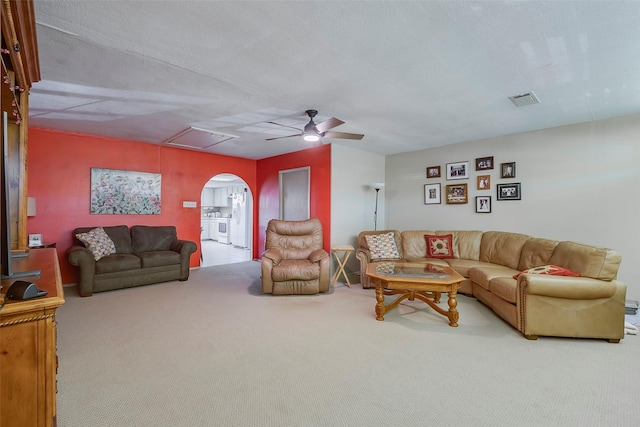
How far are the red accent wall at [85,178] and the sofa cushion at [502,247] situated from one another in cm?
517

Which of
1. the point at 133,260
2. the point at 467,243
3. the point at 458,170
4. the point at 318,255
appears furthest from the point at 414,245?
the point at 133,260

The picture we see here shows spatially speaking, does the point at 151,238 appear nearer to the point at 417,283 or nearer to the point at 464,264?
the point at 417,283

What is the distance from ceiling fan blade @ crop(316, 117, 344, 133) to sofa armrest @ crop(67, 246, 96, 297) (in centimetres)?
352

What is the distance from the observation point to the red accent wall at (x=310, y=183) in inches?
206

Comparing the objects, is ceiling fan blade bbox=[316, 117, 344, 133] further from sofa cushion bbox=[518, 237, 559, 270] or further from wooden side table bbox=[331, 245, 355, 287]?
sofa cushion bbox=[518, 237, 559, 270]

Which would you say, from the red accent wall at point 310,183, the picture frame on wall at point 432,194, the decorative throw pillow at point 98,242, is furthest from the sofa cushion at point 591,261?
the decorative throw pillow at point 98,242

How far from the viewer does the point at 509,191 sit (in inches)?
182

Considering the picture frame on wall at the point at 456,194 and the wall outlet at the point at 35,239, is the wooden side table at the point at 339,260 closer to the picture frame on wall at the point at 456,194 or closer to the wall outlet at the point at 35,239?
the picture frame on wall at the point at 456,194

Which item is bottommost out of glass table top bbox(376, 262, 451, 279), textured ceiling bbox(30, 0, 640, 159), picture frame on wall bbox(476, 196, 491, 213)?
glass table top bbox(376, 262, 451, 279)

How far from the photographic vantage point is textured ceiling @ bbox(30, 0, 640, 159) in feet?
5.92

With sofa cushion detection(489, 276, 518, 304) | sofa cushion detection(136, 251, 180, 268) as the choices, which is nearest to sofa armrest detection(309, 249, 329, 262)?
sofa cushion detection(489, 276, 518, 304)

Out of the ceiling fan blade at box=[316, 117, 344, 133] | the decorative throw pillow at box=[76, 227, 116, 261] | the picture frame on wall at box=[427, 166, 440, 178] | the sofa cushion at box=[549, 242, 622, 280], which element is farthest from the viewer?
the picture frame on wall at box=[427, 166, 440, 178]

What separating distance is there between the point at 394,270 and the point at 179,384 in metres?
2.44

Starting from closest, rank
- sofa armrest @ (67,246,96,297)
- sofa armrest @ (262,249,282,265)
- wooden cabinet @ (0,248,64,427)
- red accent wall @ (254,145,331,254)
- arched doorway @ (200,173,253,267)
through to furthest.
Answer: wooden cabinet @ (0,248,64,427) → sofa armrest @ (67,246,96,297) → sofa armrest @ (262,249,282,265) → red accent wall @ (254,145,331,254) → arched doorway @ (200,173,253,267)
